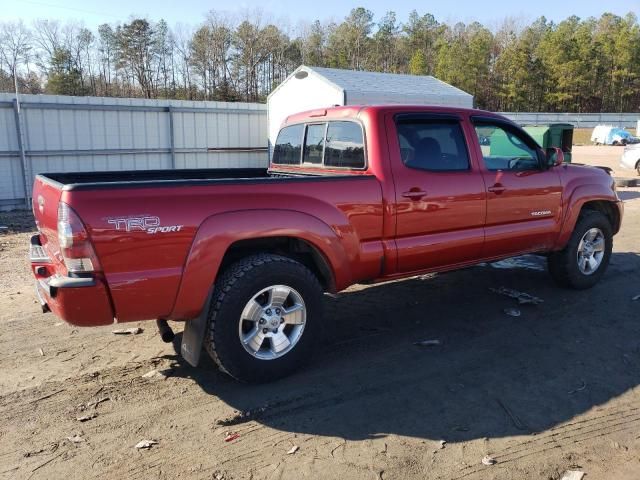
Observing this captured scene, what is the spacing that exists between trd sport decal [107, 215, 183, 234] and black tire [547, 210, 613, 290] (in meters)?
4.45

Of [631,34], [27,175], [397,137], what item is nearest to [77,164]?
[27,175]

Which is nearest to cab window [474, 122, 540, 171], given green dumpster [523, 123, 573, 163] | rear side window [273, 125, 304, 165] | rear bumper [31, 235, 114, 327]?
rear side window [273, 125, 304, 165]

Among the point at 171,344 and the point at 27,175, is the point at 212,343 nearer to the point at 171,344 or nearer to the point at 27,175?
the point at 171,344

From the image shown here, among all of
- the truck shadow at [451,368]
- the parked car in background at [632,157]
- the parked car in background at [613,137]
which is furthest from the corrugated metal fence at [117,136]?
the parked car in background at [613,137]

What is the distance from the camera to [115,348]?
4.53 meters

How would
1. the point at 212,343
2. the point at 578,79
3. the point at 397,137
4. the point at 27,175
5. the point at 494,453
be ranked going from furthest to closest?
the point at 578,79, the point at 27,175, the point at 397,137, the point at 212,343, the point at 494,453

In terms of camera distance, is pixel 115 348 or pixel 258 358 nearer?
pixel 258 358

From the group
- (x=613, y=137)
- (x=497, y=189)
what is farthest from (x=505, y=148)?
(x=613, y=137)

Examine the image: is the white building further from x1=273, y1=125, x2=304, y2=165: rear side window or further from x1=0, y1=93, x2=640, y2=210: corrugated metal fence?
x1=273, y1=125, x2=304, y2=165: rear side window

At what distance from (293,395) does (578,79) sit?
8164cm

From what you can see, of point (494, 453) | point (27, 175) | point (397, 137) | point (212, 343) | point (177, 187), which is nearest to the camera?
point (494, 453)

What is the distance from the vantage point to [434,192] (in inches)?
178

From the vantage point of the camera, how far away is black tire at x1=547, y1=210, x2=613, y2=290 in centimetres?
591

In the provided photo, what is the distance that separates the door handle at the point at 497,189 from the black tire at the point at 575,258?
1415 mm
